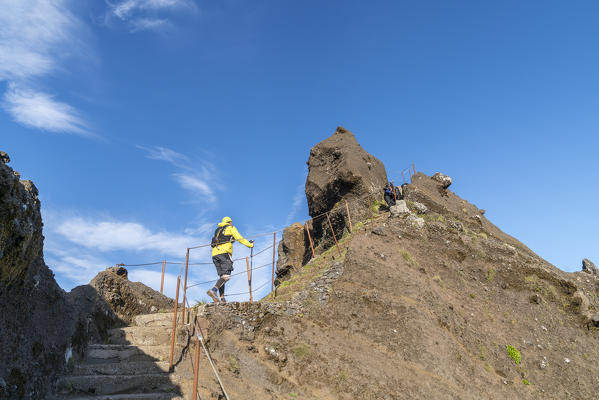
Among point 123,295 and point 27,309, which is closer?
point 27,309

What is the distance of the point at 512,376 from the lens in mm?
11266

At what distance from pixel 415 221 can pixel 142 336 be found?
9.75m

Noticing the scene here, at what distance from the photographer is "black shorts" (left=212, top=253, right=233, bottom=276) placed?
37.1 ft

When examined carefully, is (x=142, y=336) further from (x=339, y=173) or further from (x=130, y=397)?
(x=339, y=173)

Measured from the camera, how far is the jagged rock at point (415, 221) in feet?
48.6

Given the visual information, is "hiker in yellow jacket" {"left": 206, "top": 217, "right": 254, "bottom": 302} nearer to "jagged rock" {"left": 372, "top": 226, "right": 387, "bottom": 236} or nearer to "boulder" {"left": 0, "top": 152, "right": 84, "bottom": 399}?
"boulder" {"left": 0, "top": 152, "right": 84, "bottom": 399}

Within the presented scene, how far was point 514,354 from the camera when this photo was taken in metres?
11.9

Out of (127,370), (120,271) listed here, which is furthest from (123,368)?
(120,271)

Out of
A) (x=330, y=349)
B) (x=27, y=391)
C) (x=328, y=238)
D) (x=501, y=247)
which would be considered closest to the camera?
(x=27, y=391)

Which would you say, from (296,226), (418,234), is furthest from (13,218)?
(296,226)

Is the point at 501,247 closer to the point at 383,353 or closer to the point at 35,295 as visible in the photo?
the point at 383,353

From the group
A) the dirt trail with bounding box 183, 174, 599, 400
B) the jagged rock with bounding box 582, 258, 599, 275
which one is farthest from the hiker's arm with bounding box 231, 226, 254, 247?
the jagged rock with bounding box 582, 258, 599, 275

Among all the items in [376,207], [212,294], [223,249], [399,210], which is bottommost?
[212,294]

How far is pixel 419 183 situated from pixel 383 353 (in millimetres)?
11943
